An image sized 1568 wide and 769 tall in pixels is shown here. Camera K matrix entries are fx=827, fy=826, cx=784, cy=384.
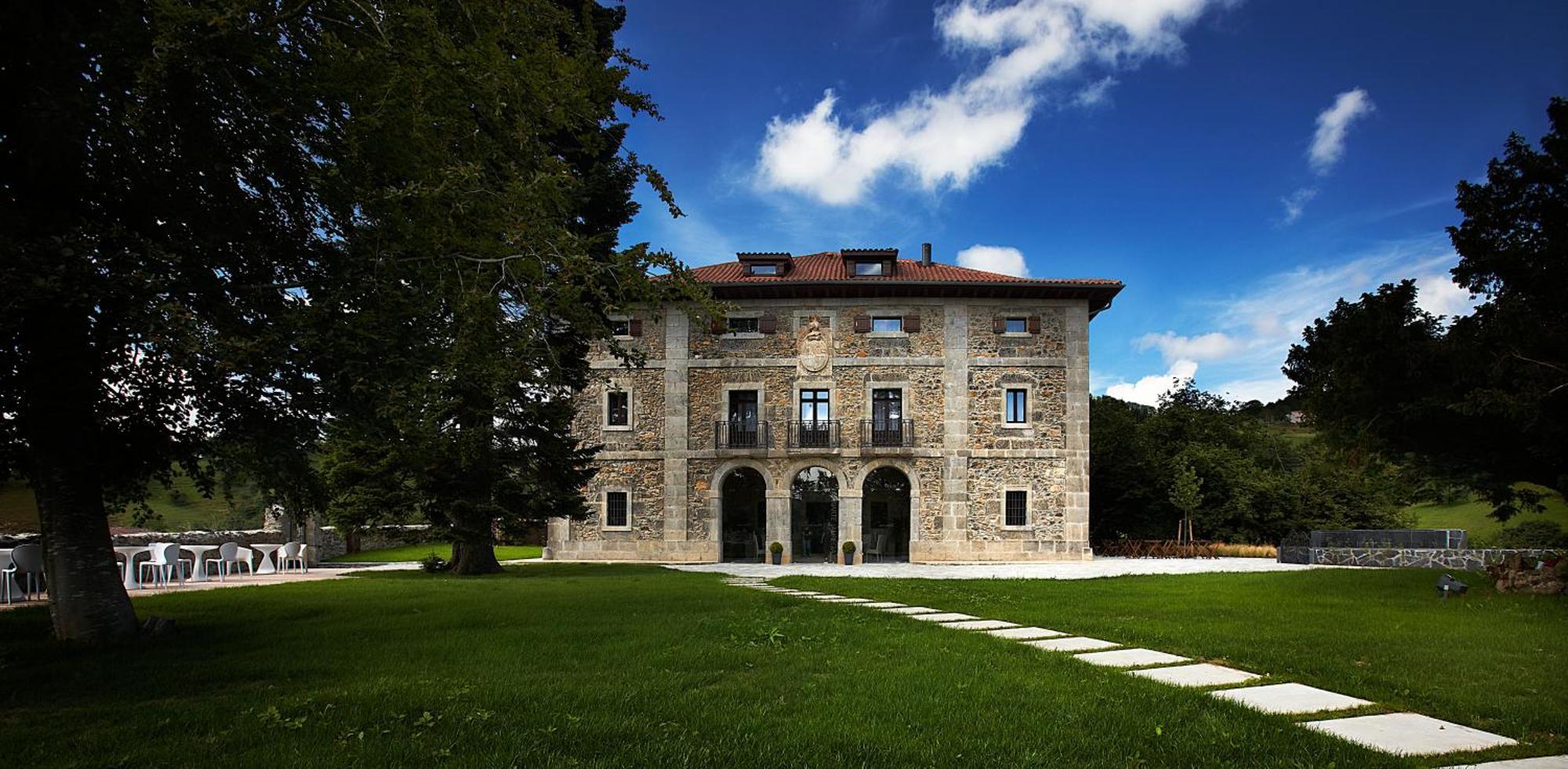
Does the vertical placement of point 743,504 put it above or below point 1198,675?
below

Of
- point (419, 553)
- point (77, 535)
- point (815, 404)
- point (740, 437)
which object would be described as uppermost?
point (815, 404)

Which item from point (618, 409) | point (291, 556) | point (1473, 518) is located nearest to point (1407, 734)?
point (291, 556)

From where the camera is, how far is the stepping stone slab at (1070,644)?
6070 mm

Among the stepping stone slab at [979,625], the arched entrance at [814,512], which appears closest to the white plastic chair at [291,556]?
the arched entrance at [814,512]

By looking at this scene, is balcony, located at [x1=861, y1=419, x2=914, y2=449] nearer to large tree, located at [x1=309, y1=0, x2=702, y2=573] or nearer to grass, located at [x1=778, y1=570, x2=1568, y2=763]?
grass, located at [x1=778, y1=570, x2=1568, y2=763]

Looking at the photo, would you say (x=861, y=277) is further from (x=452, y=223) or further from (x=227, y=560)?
(x=452, y=223)

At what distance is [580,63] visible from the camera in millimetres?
→ 7316

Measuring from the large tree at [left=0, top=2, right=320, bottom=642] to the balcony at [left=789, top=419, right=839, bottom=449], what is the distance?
17.9m

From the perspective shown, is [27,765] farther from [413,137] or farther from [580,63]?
[580,63]

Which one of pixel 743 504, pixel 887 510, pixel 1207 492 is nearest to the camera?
pixel 1207 492

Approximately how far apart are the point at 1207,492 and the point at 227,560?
87.8ft

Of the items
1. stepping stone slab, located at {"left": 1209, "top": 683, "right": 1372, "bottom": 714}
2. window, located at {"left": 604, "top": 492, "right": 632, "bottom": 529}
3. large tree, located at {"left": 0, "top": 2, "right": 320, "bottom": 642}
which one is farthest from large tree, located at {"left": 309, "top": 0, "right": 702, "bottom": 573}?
window, located at {"left": 604, "top": 492, "right": 632, "bottom": 529}

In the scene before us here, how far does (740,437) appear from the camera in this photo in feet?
79.9

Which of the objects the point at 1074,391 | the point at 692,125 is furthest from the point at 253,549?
the point at 1074,391
